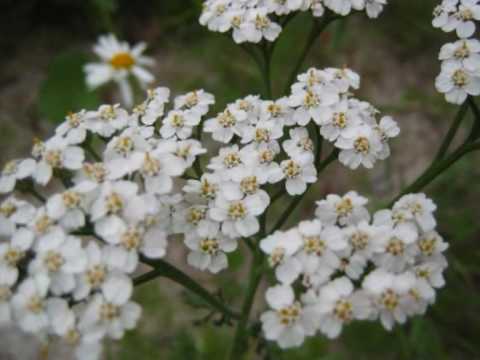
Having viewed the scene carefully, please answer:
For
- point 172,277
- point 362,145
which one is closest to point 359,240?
point 362,145

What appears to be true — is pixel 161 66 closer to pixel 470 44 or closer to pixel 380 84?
pixel 380 84

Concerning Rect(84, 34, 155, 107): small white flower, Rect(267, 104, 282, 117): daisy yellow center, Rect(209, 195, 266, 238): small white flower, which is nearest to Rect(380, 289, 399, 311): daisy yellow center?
Rect(209, 195, 266, 238): small white flower

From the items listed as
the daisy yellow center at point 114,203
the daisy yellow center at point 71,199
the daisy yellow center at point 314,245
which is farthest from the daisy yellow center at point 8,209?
the daisy yellow center at point 314,245

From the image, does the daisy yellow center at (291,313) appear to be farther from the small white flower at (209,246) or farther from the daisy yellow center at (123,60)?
the daisy yellow center at (123,60)

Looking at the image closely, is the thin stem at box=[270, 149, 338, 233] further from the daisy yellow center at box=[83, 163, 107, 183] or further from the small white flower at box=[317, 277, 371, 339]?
the daisy yellow center at box=[83, 163, 107, 183]

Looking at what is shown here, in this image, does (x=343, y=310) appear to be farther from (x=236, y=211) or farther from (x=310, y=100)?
(x=310, y=100)
